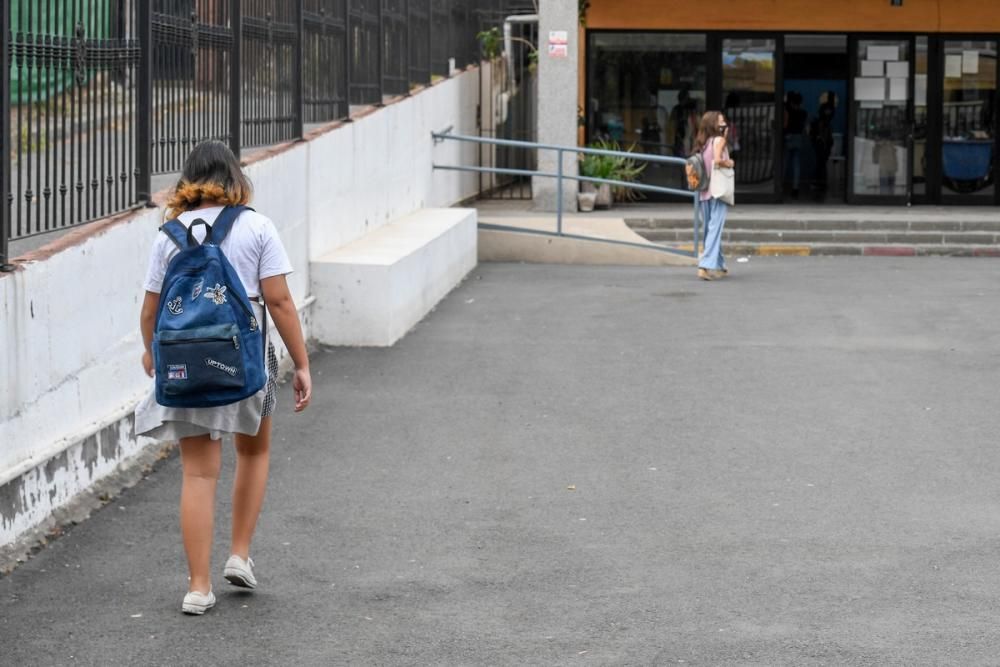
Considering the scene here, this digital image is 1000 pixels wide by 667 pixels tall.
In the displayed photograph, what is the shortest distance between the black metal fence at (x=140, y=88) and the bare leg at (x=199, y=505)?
133cm

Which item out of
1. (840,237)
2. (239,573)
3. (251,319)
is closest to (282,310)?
(251,319)

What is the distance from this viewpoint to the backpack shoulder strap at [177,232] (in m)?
5.66

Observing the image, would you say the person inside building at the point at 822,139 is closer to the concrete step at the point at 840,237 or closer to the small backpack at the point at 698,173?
the concrete step at the point at 840,237

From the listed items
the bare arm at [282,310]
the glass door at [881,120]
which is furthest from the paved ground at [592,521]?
the glass door at [881,120]

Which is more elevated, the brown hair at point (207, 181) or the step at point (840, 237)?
the brown hair at point (207, 181)

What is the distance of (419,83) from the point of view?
18.8 metres

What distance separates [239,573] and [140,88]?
350cm

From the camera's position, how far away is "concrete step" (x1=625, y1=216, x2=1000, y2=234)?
65.6ft

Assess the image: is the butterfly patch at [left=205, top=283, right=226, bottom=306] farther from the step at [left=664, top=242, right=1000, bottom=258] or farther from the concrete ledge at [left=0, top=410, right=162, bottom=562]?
the step at [left=664, top=242, right=1000, bottom=258]

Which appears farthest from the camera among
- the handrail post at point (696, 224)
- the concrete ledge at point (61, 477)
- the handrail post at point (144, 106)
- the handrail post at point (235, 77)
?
the handrail post at point (696, 224)

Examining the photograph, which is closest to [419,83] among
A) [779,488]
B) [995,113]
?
[995,113]

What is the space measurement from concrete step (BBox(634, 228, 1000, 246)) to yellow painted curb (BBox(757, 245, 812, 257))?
0.85 feet

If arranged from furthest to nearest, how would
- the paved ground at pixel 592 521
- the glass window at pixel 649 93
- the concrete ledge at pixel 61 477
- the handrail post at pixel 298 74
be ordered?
the glass window at pixel 649 93 → the handrail post at pixel 298 74 → the concrete ledge at pixel 61 477 → the paved ground at pixel 592 521

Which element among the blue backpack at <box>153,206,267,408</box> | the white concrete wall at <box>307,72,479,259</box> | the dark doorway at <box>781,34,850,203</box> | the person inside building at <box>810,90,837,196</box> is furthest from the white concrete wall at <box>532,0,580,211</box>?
the blue backpack at <box>153,206,267,408</box>
